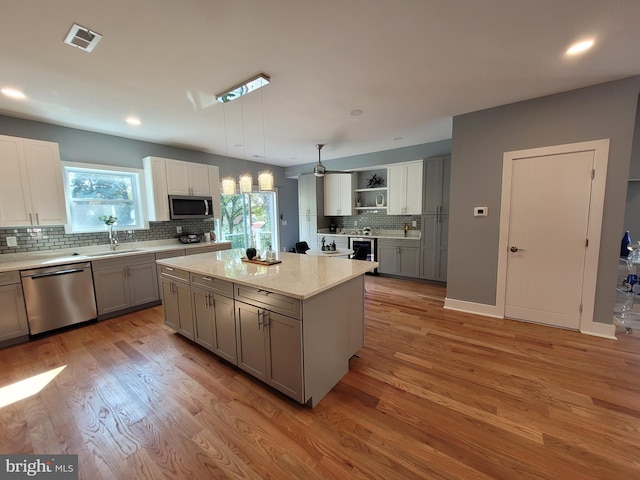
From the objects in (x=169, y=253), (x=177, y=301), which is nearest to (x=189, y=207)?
(x=169, y=253)

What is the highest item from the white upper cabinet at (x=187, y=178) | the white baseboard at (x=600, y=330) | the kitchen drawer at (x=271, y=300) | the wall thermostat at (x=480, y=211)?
the white upper cabinet at (x=187, y=178)

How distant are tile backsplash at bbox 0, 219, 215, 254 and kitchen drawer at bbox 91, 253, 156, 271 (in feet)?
2.18

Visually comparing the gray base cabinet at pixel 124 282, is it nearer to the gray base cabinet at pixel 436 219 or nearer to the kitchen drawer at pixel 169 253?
the kitchen drawer at pixel 169 253

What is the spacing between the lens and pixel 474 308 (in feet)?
11.5

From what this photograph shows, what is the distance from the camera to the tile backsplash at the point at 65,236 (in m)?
3.25

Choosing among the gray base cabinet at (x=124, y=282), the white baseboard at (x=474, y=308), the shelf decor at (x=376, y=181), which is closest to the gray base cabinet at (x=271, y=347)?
the gray base cabinet at (x=124, y=282)

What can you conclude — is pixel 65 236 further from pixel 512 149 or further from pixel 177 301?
pixel 512 149

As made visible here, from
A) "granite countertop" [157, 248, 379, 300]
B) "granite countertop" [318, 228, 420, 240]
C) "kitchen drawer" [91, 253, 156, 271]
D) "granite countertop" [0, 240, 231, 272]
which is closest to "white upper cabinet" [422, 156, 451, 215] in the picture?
"granite countertop" [318, 228, 420, 240]

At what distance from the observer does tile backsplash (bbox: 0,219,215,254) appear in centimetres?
325

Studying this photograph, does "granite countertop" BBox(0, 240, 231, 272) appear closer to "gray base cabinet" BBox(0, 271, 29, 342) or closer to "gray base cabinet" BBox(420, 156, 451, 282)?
"gray base cabinet" BBox(0, 271, 29, 342)

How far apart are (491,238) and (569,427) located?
215cm

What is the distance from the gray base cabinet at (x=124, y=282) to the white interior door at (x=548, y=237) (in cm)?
514

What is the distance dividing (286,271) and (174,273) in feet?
4.64

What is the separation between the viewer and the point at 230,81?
2443 mm
